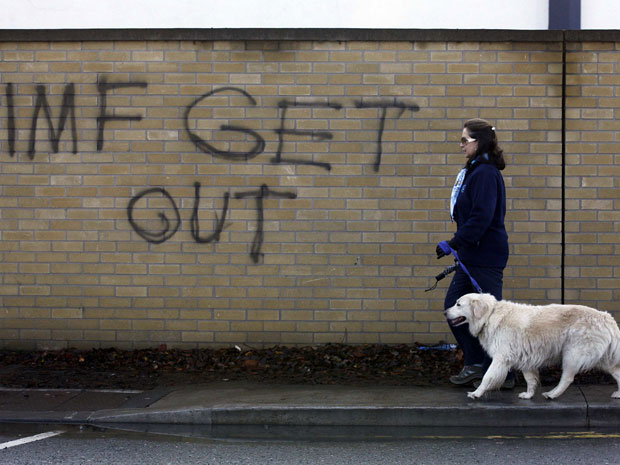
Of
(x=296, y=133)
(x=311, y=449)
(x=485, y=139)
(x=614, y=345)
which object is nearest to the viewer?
(x=311, y=449)

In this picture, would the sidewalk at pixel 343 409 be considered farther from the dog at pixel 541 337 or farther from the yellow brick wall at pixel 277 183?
the yellow brick wall at pixel 277 183

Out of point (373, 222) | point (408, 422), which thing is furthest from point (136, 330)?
point (408, 422)

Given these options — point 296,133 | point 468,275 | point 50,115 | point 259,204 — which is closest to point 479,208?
point 468,275

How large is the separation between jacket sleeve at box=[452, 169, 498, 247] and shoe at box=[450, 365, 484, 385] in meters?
1.09

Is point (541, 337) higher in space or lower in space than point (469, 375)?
higher

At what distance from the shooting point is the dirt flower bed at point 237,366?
711 cm

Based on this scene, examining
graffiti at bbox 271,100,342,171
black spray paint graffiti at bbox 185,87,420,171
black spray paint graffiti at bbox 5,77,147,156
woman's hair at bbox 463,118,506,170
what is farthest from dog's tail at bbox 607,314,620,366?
black spray paint graffiti at bbox 5,77,147,156

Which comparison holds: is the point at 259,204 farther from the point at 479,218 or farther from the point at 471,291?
the point at 479,218

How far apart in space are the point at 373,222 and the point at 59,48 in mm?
3795

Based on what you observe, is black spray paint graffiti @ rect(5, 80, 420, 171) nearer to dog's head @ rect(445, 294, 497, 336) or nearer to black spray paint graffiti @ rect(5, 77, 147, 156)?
black spray paint graffiti @ rect(5, 77, 147, 156)

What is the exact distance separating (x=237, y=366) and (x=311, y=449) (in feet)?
7.97

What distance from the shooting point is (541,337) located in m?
5.86

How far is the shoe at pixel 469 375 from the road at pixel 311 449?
82 cm

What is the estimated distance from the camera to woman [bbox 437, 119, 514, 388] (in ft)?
20.1
